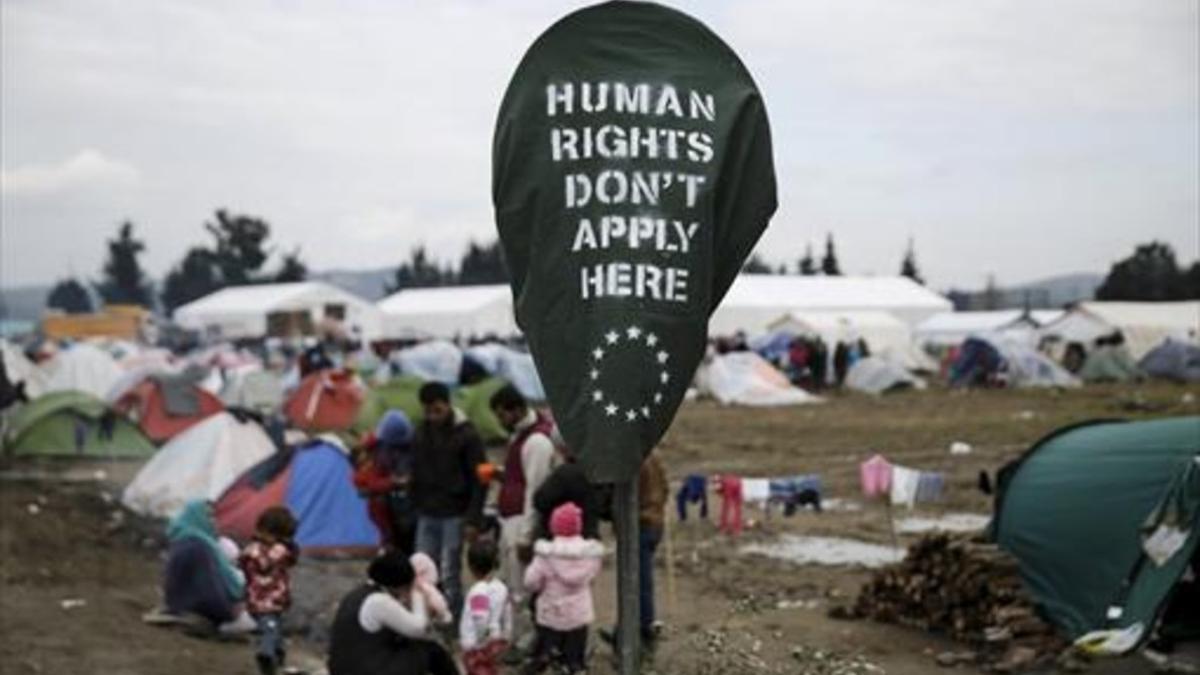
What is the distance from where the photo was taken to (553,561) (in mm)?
6469

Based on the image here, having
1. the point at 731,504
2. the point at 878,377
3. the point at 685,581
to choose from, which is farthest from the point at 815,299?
the point at 685,581

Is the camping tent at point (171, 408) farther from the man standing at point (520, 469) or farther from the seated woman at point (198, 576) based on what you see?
the man standing at point (520, 469)

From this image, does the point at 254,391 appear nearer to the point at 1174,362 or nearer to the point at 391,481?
the point at 391,481

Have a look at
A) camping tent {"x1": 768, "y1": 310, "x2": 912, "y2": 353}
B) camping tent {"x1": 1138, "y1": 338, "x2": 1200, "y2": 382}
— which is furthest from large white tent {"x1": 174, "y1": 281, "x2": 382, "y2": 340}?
camping tent {"x1": 1138, "y1": 338, "x2": 1200, "y2": 382}

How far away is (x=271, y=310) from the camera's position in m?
52.3

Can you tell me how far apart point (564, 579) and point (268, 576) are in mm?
1839

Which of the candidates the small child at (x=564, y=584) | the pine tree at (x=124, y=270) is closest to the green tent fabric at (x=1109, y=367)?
the small child at (x=564, y=584)

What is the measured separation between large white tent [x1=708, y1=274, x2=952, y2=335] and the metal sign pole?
39.6 metres

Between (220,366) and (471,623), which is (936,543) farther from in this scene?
Answer: (220,366)

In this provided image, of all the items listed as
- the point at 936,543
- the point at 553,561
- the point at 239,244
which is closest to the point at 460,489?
the point at 553,561

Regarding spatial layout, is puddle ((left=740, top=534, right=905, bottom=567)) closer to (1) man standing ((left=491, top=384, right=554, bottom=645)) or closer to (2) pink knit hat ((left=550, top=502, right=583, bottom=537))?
(1) man standing ((left=491, top=384, right=554, bottom=645))

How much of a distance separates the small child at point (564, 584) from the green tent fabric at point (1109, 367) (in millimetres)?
28447

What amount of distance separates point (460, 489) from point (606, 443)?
176 inches

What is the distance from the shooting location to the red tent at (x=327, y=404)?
18641mm
